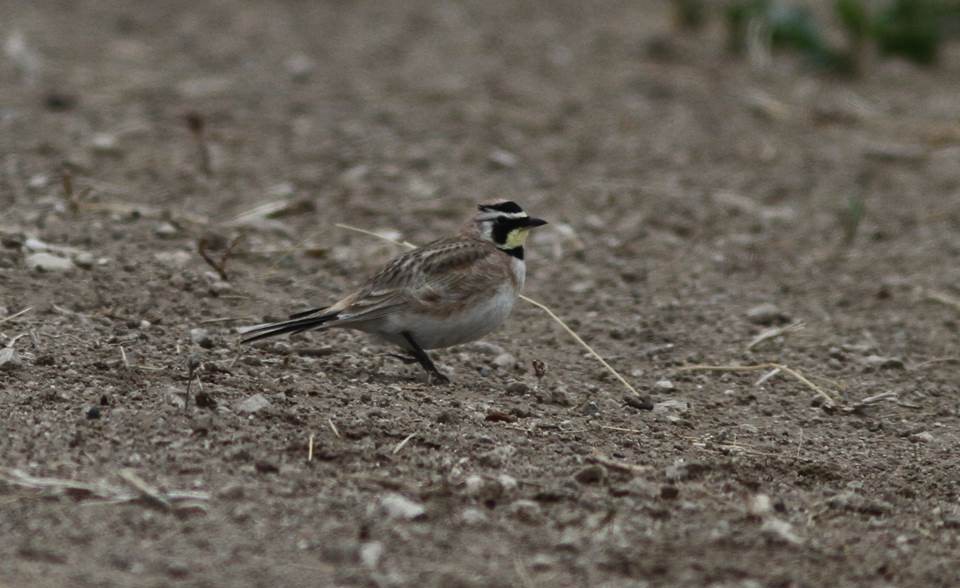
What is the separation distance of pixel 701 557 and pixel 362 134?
6.96m

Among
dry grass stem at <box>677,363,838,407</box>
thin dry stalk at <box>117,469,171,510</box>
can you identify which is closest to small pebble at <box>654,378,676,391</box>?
dry grass stem at <box>677,363,838,407</box>

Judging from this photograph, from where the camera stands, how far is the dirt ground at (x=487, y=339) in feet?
15.7

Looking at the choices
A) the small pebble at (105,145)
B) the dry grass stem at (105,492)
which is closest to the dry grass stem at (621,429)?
the dry grass stem at (105,492)

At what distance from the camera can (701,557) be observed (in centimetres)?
A: 475

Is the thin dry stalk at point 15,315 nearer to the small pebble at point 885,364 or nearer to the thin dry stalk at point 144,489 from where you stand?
the thin dry stalk at point 144,489

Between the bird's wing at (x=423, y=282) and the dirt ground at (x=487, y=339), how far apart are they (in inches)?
12.9

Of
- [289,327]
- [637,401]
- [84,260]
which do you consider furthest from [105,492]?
[84,260]

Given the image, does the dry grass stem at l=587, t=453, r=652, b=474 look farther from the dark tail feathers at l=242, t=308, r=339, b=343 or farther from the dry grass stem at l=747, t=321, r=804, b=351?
the dry grass stem at l=747, t=321, r=804, b=351

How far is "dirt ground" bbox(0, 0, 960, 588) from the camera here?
479 centimetres

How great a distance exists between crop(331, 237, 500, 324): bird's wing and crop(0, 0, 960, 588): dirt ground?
0.33 meters

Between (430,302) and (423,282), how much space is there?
0.12 metres

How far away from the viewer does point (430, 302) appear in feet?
21.1

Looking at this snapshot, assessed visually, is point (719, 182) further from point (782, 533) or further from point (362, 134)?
point (782, 533)

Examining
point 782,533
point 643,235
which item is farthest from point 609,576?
point 643,235
